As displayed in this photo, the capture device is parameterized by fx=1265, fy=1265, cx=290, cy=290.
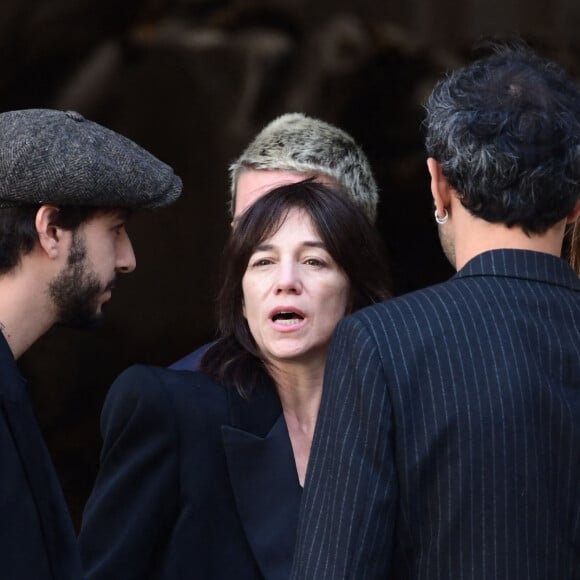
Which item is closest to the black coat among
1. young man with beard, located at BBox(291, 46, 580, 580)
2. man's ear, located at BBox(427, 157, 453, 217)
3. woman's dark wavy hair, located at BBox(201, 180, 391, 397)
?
woman's dark wavy hair, located at BBox(201, 180, 391, 397)

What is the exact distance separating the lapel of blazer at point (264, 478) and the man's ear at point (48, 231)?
52 cm

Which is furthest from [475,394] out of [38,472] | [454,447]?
[38,472]

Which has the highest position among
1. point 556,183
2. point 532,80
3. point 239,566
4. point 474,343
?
point 532,80

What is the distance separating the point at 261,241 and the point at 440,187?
0.78 meters

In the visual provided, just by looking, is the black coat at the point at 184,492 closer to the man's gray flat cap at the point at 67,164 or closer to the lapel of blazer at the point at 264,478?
the lapel of blazer at the point at 264,478

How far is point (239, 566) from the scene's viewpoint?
92.5 inches

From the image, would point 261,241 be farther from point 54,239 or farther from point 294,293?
point 54,239

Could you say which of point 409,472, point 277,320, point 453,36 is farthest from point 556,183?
point 453,36

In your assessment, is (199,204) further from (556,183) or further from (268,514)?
(556,183)

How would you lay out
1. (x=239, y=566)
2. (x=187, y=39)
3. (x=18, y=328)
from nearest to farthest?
(x=18, y=328), (x=239, y=566), (x=187, y=39)

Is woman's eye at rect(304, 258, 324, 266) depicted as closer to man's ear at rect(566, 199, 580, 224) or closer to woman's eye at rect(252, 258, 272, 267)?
woman's eye at rect(252, 258, 272, 267)

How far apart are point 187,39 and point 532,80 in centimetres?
272

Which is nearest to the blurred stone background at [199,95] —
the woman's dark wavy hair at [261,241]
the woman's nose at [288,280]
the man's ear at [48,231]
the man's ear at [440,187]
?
the woman's dark wavy hair at [261,241]

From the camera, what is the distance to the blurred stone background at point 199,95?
430 centimetres
